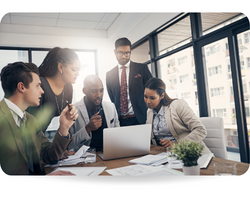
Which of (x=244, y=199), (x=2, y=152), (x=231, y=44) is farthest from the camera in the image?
(x=231, y=44)

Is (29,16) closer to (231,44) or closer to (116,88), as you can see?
(116,88)

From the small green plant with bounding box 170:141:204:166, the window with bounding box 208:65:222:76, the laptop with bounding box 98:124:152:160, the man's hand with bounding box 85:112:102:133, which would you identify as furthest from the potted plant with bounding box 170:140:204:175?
the window with bounding box 208:65:222:76

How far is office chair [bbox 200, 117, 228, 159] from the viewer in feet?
6.67

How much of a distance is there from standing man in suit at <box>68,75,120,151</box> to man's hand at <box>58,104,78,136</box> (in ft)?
0.14

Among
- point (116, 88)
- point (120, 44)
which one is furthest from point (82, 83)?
point (120, 44)

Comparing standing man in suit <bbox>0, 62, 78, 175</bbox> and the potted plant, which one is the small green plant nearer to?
the potted plant

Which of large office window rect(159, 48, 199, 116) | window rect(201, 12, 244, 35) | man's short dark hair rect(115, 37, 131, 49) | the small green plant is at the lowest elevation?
the small green plant

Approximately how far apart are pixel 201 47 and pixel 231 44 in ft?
1.04

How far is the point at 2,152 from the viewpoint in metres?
1.73

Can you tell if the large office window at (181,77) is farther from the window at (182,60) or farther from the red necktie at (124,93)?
the red necktie at (124,93)

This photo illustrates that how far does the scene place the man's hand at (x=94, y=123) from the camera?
219 centimetres

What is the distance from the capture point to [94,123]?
2.22 metres

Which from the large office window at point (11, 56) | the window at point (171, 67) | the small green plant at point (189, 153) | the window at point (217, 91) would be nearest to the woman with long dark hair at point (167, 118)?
the window at point (171, 67)

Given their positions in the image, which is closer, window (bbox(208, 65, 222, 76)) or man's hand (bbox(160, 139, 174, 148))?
man's hand (bbox(160, 139, 174, 148))
